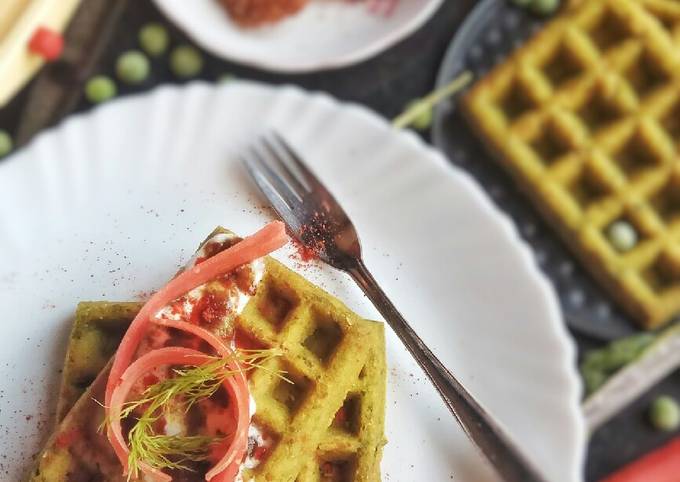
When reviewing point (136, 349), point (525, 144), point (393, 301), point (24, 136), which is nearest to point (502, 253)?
point (393, 301)

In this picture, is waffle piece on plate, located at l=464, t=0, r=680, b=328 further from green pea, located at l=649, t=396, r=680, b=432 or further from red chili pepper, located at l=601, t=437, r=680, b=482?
red chili pepper, located at l=601, t=437, r=680, b=482

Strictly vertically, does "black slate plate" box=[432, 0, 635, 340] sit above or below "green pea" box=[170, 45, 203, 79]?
below

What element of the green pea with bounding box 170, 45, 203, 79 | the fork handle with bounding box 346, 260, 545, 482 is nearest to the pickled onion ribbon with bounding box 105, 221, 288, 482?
the fork handle with bounding box 346, 260, 545, 482

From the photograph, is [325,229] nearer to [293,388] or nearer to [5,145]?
[293,388]

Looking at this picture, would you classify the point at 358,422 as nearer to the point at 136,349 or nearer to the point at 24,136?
the point at 136,349

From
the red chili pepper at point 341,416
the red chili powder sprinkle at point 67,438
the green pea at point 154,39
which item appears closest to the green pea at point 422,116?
the green pea at point 154,39

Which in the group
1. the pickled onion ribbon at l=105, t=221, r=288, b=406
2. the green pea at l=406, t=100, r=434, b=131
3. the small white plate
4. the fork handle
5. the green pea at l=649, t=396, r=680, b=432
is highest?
the small white plate
